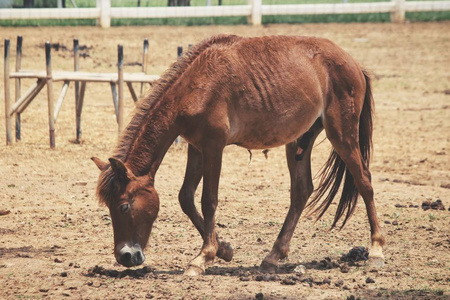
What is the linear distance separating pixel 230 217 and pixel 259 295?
2756 mm

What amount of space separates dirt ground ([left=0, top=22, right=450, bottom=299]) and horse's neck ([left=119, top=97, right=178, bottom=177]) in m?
0.83

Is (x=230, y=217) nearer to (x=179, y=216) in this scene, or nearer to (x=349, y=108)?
(x=179, y=216)

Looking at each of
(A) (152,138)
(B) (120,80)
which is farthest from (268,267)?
(B) (120,80)

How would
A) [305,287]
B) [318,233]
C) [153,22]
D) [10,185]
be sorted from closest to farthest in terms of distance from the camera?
[305,287] → [318,233] → [10,185] → [153,22]

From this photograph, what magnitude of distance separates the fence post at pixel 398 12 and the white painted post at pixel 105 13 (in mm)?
7481

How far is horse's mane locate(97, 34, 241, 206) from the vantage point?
5582mm

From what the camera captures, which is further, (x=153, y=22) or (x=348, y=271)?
(x=153, y=22)

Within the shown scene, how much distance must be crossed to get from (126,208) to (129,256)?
1.16ft

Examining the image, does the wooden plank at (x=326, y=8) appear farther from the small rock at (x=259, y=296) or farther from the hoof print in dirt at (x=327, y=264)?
the small rock at (x=259, y=296)

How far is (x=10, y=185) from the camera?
8.95 meters

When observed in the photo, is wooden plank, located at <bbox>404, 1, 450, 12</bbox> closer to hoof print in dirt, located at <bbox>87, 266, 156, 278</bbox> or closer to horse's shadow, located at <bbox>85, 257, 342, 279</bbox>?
horse's shadow, located at <bbox>85, 257, 342, 279</bbox>

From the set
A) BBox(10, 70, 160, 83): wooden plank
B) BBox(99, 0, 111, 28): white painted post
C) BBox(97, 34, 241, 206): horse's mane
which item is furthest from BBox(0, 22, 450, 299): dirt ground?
BBox(99, 0, 111, 28): white painted post

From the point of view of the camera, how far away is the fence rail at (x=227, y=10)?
17344mm

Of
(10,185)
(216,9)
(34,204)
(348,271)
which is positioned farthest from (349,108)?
(216,9)
